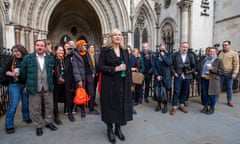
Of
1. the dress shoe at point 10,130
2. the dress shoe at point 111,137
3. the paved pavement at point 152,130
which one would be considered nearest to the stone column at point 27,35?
the paved pavement at point 152,130

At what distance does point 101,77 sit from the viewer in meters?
2.64

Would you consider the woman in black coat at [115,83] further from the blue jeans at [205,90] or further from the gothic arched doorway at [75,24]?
the gothic arched doorway at [75,24]

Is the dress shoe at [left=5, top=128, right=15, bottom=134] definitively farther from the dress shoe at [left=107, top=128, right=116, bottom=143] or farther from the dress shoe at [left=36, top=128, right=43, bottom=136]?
the dress shoe at [left=107, top=128, right=116, bottom=143]

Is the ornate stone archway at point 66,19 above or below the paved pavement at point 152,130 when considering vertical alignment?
above

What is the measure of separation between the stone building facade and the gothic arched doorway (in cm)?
9

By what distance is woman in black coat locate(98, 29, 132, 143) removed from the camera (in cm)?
247

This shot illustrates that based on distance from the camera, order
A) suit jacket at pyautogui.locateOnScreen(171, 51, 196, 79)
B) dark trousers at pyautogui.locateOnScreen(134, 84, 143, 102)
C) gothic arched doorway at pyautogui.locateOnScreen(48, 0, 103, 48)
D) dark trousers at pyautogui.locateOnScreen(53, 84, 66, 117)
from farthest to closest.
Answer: gothic arched doorway at pyautogui.locateOnScreen(48, 0, 103, 48), dark trousers at pyautogui.locateOnScreen(134, 84, 143, 102), suit jacket at pyautogui.locateOnScreen(171, 51, 196, 79), dark trousers at pyautogui.locateOnScreen(53, 84, 66, 117)

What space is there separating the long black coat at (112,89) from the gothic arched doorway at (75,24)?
1250 cm

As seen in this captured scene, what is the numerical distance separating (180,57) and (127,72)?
210cm

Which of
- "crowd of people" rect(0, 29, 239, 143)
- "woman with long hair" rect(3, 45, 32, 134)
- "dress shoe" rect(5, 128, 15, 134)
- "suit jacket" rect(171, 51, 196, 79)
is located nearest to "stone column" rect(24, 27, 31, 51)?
"crowd of people" rect(0, 29, 239, 143)

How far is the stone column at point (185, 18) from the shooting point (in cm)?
947

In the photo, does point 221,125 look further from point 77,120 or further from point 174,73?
point 77,120

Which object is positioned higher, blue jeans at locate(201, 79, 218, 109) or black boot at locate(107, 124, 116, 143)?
blue jeans at locate(201, 79, 218, 109)

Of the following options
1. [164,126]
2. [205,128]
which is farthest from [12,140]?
[205,128]
